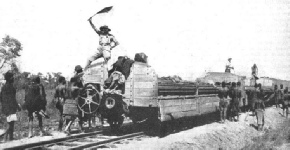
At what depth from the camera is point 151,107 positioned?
8.88 m

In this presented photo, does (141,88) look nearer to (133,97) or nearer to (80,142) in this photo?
(133,97)

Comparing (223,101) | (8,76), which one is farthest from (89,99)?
(223,101)

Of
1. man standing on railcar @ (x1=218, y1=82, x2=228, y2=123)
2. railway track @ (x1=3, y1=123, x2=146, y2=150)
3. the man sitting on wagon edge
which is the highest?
the man sitting on wagon edge

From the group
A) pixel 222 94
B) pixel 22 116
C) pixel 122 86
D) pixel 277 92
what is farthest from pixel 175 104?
pixel 277 92

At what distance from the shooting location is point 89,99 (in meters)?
8.68

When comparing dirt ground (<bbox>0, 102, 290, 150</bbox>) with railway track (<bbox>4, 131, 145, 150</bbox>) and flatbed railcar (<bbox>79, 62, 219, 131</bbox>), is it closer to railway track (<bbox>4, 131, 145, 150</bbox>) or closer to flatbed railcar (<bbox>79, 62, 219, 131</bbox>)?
railway track (<bbox>4, 131, 145, 150</bbox>)

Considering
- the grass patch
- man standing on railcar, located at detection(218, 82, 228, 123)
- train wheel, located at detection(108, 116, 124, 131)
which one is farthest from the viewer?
man standing on railcar, located at detection(218, 82, 228, 123)

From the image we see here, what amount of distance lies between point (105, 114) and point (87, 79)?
126cm

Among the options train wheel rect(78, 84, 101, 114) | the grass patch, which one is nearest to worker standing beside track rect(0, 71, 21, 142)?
train wheel rect(78, 84, 101, 114)

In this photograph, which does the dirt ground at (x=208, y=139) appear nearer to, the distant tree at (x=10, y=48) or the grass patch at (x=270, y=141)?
the grass patch at (x=270, y=141)

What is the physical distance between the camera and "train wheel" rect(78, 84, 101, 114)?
8.70m

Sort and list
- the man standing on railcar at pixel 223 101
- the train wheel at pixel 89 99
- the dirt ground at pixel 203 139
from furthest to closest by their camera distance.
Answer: the man standing on railcar at pixel 223 101 → the train wheel at pixel 89 99 → the dirt ground at pixel 203 139

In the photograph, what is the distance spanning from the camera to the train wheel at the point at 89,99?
28.6 feet

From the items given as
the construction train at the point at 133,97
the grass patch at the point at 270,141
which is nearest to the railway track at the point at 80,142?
the construction train at the point at 133,97
